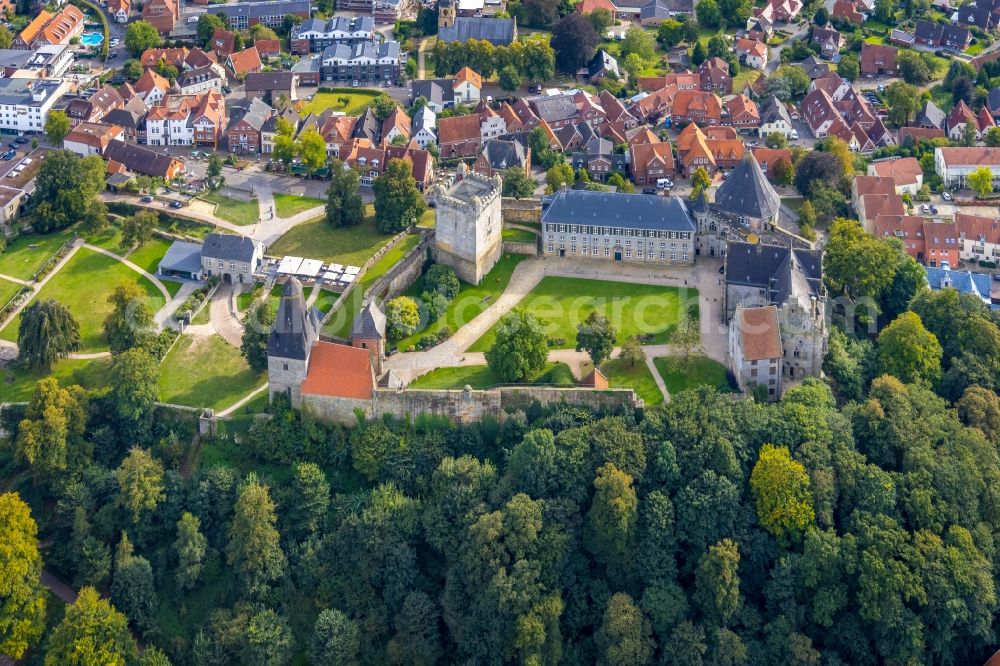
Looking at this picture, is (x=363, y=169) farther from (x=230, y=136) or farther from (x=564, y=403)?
(x=564, y=403)

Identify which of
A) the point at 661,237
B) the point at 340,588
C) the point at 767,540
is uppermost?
the point at 661,237

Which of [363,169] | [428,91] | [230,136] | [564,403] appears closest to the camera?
[564,403]

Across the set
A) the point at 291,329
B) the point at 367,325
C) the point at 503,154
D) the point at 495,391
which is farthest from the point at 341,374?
the point at 503,154

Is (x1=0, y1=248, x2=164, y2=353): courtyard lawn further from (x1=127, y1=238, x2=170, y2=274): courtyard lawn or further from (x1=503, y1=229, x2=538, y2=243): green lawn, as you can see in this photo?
(x1=503, y1=229, x2=538, y2=243): green lawn

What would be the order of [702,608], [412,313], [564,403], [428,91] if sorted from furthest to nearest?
[428,91]
[412,313]
[564,403]
[702,608]

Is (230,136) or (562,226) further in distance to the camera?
(230,136)

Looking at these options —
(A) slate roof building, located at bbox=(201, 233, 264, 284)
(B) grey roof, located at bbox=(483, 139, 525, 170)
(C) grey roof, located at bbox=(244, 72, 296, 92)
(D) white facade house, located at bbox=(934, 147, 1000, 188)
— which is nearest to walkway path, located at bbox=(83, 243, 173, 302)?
(A) slate roof building, located at bbox=(201, 233, 264, 284)

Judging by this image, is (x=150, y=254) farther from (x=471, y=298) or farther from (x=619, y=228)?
(x=619, y=228)

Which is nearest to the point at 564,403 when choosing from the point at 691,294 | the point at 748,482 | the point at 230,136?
the point at 748,482
